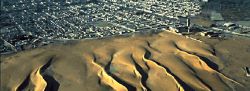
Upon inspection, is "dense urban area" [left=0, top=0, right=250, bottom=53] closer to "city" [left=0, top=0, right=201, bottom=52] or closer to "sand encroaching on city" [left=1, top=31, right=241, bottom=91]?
"city" [left=0, top=0, right=201, bottom=52]

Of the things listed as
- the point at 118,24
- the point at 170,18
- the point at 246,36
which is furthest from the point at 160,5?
the point at 246,36

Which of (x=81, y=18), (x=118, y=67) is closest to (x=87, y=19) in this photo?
(x=81, y=18)

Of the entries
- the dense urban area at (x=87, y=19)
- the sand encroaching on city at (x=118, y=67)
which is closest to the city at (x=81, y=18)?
the dense urban area at (x=87, y=19)

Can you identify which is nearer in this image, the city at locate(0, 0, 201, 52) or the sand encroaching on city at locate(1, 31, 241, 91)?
the sand encroaching on city at locate(1, 31, 241, 91)

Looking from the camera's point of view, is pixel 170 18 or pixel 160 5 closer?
pixel 170 18

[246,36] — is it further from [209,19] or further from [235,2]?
[235,2]

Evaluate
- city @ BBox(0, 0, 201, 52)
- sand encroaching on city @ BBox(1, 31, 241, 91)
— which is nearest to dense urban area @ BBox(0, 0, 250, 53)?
city @ BBox(0, 0, 201, 52)

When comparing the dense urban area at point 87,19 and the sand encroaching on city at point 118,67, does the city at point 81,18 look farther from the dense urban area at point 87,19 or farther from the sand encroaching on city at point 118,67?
the sand encroaching on city at point 118,67
